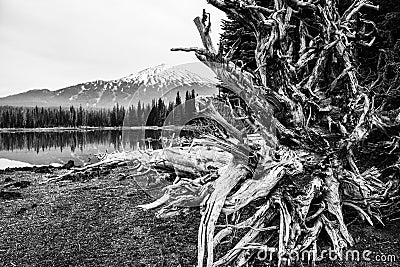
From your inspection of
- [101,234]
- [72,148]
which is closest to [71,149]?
[72,148]

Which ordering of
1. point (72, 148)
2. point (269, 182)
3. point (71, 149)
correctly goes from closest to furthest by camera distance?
1. point (269, 182)
2. point (71, 149)
3. point (72, 148)

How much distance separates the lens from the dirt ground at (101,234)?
7.54 metres

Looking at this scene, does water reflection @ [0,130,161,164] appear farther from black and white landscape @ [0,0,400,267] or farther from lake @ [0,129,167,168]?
black and white landscape @ [0,0,400,267]

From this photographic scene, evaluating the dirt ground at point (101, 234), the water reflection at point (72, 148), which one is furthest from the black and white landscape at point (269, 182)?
the water reflection at point (72, 148)

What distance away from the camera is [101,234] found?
925 centimetres

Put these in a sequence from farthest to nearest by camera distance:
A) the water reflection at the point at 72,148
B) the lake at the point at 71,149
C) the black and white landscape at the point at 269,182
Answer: the water reflection at the point at 72,148
the lake at the point at 71,149
the black and white landscape at the point at 269,182

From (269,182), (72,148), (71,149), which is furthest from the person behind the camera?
(72,148)

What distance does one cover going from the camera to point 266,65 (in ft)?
27.1

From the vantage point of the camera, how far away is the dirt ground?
7543mm

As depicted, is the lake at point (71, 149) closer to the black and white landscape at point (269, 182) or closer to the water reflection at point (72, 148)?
the water reflection at point (72, 148)

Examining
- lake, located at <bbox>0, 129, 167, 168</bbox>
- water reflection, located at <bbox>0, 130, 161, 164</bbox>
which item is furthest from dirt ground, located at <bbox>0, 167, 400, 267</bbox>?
lake, located at <bbox>0, 129, 167, 168</bbox>

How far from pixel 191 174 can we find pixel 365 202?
4.86 meters

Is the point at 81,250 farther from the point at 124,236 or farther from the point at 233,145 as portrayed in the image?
the point at 233,145

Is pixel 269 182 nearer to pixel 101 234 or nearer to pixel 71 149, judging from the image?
pixel 101 234
